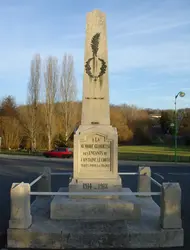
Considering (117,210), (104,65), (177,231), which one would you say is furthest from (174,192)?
(104,65)

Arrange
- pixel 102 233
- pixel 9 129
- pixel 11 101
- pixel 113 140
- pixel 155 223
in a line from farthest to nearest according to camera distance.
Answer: pixel 11 101
pixel 9 129
pixel 113 140
pixel 155 223
pixel 102 233

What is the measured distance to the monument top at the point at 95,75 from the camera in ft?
27.8

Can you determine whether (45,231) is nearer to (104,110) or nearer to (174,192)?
(174,192)

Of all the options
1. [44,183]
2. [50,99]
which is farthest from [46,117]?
[44,183]

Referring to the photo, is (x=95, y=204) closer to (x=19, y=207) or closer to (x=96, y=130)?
(x=19, y=207)

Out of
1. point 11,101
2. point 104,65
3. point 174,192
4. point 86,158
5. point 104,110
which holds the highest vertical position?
point 11,101

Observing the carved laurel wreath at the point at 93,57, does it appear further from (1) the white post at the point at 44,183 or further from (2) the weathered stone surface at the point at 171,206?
(2) the weathered stone surface at the point at 171,206

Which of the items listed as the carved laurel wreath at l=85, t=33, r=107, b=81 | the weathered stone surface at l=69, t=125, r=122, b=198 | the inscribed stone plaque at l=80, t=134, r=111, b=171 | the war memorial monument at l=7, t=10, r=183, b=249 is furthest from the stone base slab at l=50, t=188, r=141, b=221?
the carved laurel wreath at l=85, t=33, r=107, b=81

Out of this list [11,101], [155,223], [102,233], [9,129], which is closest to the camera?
[102,233]

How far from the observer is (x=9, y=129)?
54219 mm

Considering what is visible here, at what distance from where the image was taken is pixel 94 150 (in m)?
8.09

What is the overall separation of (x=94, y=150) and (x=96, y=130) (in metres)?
0.47

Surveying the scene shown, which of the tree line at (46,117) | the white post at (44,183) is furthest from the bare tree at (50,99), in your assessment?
the white post at (44,183)

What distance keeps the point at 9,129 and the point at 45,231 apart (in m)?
49.5
